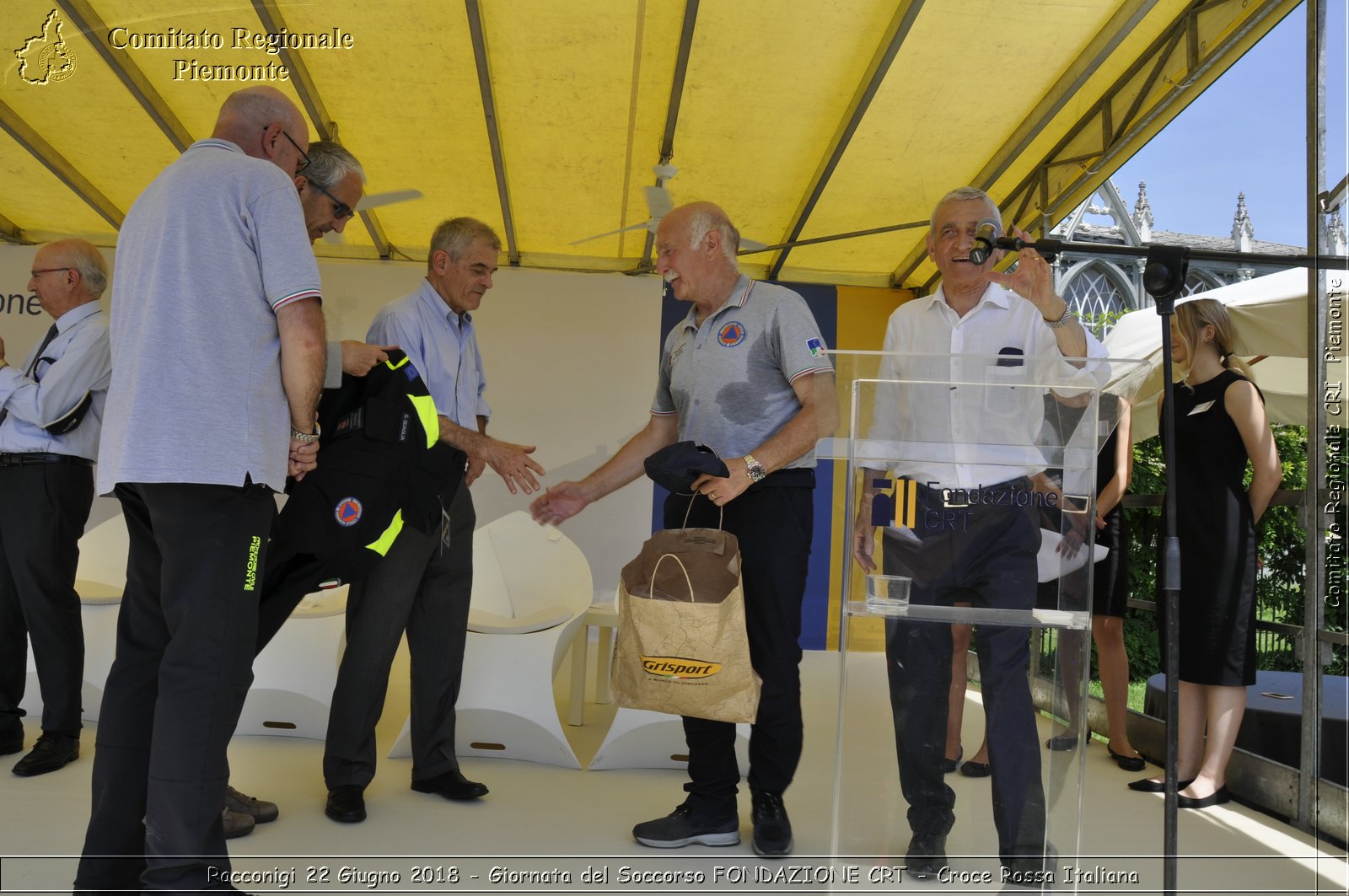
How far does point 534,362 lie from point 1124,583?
16.5 ft

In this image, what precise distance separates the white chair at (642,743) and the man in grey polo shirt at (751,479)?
0.73 metres

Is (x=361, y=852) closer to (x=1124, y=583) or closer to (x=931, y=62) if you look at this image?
(x=1124, y=583)

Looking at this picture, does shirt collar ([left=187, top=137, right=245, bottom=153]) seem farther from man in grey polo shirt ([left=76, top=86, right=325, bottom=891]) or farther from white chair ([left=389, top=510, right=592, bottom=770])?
white chair ([left=389, top=510, right=592, bottom=770])

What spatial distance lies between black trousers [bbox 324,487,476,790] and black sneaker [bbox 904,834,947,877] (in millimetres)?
1513

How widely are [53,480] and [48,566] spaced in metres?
0.27

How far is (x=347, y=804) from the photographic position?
8.43 feet

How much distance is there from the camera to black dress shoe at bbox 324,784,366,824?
254 cm

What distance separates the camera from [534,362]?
7.75m

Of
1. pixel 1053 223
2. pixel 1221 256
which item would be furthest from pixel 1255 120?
pixel 1221 256

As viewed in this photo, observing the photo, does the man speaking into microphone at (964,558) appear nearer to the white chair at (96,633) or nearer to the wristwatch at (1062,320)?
the wristwatch at (1062,320)

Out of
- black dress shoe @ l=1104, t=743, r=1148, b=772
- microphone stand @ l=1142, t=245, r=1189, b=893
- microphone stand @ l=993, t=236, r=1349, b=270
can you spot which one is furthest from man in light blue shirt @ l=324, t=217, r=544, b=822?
black dress shoe @ l=1104, t=743, r=1148, b=772

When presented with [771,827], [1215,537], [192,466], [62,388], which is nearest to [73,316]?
[62,388]

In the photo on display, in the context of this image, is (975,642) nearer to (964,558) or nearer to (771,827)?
(964,558)

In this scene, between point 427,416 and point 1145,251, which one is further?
point 427,416
